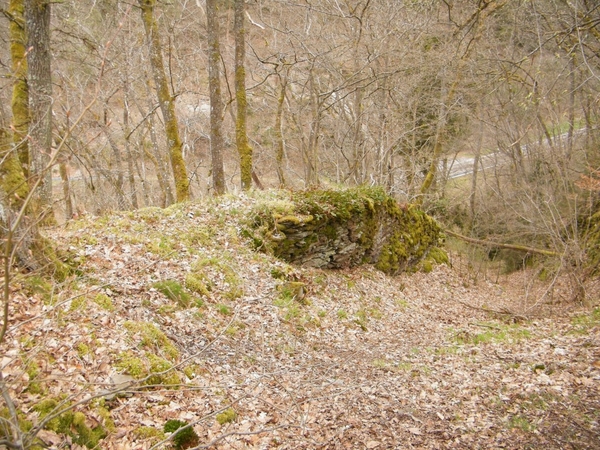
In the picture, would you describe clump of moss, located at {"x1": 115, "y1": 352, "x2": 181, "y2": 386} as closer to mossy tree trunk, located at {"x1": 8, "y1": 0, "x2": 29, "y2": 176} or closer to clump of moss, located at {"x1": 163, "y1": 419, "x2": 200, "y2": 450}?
clump of moss, located at {"x1": 163, "y1": 419, "x2": 200, "y2": 450}

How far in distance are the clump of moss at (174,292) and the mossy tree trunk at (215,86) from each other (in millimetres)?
4436

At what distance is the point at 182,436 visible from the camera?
3.73m

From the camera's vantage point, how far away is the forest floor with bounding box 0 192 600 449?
3910 millimetres

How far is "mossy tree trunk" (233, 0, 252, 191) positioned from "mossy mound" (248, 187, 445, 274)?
6.17 ft

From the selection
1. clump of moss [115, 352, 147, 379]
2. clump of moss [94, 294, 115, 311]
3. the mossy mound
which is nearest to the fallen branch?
the mossy mound

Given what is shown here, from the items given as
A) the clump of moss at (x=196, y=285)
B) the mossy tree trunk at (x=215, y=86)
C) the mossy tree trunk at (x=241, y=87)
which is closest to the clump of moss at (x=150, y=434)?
the clump of moss at (x=196, y=285)

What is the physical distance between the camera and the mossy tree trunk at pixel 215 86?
375 inches

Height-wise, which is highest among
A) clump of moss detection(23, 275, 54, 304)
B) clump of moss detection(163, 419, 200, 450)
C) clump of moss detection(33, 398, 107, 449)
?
clump of moss detection(23, 275, 54, 304)

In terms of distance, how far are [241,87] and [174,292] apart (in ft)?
20.4

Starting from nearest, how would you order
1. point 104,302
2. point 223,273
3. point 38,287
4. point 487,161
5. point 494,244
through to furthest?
point 38,287, point 104,302, point 223,273, point 494,244, point 487,161

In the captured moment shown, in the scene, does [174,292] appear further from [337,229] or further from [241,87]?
[241,87]

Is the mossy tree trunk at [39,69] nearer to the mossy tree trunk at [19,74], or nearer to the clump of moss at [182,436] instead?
the mossy tree trunk at [19,74]

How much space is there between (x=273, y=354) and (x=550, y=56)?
620 inches

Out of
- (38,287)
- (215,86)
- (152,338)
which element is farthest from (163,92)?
(152,338)
